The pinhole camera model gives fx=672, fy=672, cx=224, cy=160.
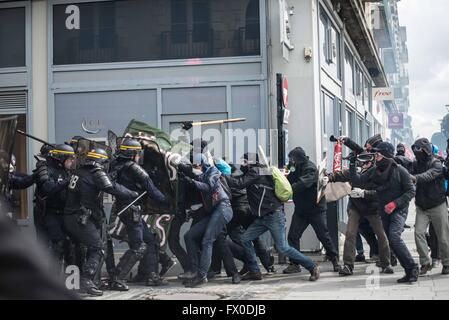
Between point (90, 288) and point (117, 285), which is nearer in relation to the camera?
point (90, 288)

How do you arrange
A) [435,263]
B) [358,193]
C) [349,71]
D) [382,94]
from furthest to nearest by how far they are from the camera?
[382,94] → [349,71] → [435,263] → [358,193]

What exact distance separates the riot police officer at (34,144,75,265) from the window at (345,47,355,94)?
32.7ft

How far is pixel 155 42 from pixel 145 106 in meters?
1.16

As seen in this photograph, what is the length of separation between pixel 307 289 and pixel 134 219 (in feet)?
7.68

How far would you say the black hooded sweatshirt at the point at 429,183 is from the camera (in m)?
9.00

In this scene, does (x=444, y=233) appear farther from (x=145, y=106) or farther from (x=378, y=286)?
(x=145, y=106)

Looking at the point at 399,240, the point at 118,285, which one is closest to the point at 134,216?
the point at 118,285

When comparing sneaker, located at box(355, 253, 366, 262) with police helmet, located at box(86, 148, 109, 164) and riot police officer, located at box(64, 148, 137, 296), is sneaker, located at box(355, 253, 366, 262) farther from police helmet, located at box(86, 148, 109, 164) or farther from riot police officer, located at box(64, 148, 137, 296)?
police helmet, located at box(86, 148, 109, 164)

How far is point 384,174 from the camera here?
29.0ft

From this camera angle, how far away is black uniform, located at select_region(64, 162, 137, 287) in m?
8.04

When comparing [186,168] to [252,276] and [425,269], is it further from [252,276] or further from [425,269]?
[425,269]

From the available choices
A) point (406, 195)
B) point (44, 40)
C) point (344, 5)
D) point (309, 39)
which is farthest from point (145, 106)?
point (344, 5)

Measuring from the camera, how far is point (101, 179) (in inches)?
316

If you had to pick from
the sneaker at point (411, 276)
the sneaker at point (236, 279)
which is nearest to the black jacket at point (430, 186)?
the sneaker at point (411, 276)
